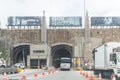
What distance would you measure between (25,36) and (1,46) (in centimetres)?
845

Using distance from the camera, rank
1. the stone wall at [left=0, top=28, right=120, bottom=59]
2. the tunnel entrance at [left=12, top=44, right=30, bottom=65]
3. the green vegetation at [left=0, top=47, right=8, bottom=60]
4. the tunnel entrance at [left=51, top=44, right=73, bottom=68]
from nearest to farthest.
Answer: the green vegetation at [left=0, top=47, right=8, bottom=60]
the stone wall at [left=0, top=28, right=120, bottom=59]
the tunnel entrance at [left=12, top=44, right=30, bottom=65]
the tunnel entrance at [left=51, top=44, right=73, bottom=68]

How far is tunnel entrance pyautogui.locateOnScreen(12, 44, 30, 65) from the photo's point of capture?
120m

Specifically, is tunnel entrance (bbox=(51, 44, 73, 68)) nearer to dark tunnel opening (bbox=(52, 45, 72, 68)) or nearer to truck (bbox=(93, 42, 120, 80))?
dark tunnel opening (bbox=(52, 45, 72, 68))

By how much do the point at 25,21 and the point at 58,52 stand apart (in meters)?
16.2

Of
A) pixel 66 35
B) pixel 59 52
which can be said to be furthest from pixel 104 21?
pixel 59 52

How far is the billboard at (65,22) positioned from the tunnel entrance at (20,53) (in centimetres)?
1039

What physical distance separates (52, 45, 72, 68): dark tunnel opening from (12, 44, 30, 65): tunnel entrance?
8.19 m

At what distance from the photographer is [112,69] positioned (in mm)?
33281

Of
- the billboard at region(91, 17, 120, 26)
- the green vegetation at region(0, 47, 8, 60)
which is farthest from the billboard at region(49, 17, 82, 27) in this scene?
the green vegetation at region(0, 47, 8, 60)

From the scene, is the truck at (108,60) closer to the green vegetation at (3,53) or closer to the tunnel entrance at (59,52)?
the green vegetation at (3,53)

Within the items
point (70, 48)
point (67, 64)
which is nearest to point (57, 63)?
point (70, 48)

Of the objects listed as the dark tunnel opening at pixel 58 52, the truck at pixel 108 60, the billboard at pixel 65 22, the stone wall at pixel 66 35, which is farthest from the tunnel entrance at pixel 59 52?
the truck at pixel 108 60

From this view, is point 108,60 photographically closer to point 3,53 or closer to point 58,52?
point 3,53

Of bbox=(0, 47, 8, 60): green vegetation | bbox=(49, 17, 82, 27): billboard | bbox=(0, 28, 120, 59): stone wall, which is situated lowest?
bbox=(0, 47, 8, 60): green vegetation
